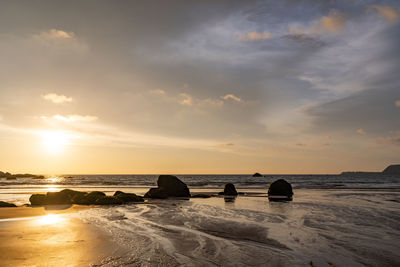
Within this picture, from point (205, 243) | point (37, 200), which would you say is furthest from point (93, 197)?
point (205, 243)

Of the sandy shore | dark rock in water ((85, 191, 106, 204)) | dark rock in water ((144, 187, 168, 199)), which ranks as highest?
the sandy shore

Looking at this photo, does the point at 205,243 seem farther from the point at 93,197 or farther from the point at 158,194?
the point at 158,194

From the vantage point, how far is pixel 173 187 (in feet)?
121

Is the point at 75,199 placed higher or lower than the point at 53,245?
lower

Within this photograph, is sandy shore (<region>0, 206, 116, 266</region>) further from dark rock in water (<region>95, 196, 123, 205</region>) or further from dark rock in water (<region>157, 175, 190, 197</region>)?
dark rock in water (<region>157, 175, 190, 197</region>)

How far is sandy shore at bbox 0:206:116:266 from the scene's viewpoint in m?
7.23

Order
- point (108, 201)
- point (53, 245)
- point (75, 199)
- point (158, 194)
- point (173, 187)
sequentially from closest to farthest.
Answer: point (53, 245) < point (108, 201) < point (75, 199) < point (158, 194) < point (173, 187)

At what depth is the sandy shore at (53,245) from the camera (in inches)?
285

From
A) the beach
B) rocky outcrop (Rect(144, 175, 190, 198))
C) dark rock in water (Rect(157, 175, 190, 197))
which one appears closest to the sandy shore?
the beach

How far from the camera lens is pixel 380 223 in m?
14.1

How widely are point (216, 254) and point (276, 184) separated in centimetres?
3212

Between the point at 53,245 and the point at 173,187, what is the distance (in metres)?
28.4

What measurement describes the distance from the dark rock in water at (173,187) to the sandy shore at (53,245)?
944 inches

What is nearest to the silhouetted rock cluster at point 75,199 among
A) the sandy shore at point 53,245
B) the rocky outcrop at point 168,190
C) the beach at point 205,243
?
the rocky outcrop at point 168,190
